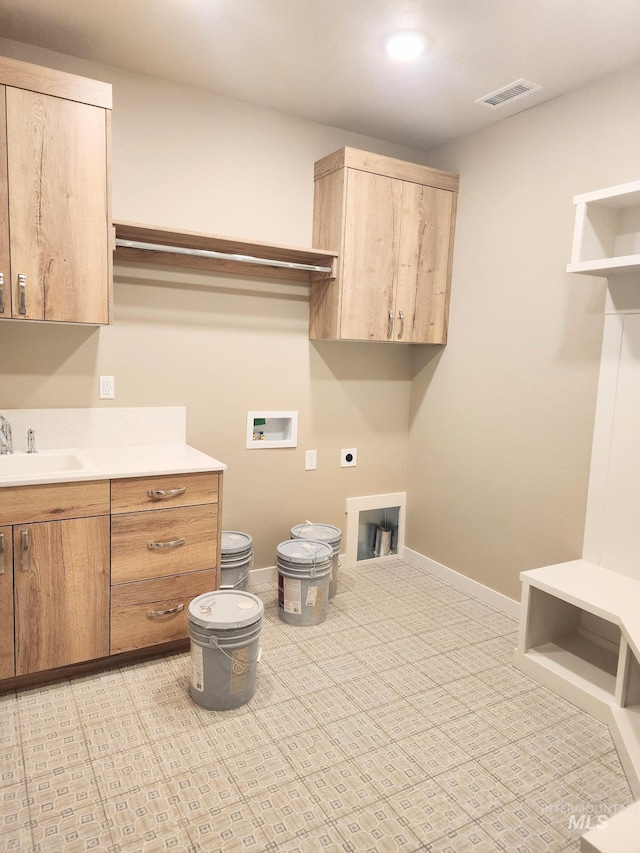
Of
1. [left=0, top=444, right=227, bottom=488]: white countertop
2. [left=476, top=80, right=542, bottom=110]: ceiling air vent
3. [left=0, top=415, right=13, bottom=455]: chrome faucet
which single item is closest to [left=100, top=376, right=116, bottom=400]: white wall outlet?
[left=0, top=444, right=227, bottom=488]: white countertop

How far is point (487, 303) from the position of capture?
10.8 ft

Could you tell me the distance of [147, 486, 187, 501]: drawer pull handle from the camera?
7.97 ft

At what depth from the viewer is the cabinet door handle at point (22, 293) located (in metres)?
2.29

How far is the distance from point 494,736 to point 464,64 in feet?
9.14

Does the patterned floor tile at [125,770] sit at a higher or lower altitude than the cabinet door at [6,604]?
lower

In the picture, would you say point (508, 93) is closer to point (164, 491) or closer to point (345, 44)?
point (345, 44)

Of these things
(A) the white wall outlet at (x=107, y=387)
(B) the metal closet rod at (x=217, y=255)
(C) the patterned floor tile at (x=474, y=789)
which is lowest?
(C) the patterned floor tile at (x=474, y=789)

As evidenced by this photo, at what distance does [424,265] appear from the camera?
3420 mm

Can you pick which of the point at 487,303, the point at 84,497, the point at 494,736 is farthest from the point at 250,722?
the point at 487,303

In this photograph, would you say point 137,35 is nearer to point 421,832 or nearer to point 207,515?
point 207,515

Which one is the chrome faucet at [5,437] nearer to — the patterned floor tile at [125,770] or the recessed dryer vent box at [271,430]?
the recessed dryer vent box at [271,430]

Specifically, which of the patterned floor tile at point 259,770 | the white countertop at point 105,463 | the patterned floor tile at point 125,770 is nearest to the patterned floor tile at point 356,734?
the patterned floor tile at point 259,770

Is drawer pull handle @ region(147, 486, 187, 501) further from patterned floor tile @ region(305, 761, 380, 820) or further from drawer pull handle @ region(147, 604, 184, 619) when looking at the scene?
patterned floor tile @ region(305, 761, 380, 820)

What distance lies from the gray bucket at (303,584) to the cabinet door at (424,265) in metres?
1.38
